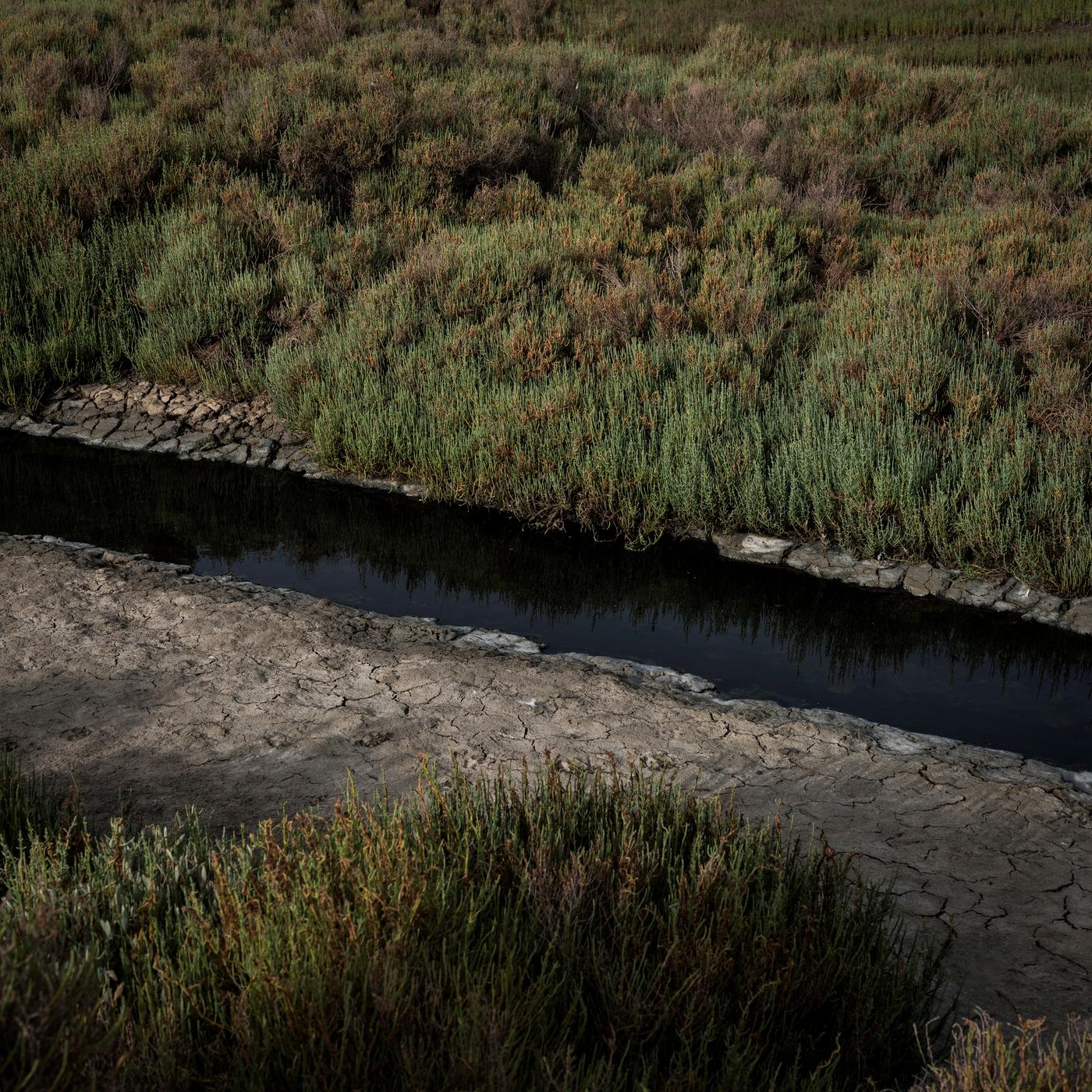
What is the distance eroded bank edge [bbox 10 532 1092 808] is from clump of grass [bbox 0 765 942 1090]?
5.73 ft

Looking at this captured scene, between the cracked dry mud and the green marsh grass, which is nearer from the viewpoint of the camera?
the cracked dry mud

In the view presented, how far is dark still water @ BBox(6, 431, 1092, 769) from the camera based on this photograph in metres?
6.37

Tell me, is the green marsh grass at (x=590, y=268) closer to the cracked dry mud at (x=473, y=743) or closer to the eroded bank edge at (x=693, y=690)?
the eroded bank edge at (x=693, y=690)

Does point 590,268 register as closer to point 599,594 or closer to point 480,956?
point 599,594

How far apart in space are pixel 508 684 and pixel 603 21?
68.7 feet

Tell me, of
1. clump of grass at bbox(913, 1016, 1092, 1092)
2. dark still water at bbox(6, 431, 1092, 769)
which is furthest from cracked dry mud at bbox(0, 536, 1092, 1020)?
clump of grass at bbox(913, 1016, 1092, 1092)

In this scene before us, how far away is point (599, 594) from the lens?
778 cm

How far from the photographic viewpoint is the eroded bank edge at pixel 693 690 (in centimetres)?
522

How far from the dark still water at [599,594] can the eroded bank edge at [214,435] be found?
6.9 inches

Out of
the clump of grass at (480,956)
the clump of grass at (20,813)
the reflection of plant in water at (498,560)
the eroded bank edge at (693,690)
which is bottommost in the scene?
the reflection of plant in water at (498,560)

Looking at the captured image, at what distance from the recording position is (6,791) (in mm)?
4020

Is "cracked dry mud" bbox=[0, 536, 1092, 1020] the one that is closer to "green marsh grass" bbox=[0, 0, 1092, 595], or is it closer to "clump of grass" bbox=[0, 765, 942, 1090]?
"clump of grass" bbox=[0, 765, 942, 1090]

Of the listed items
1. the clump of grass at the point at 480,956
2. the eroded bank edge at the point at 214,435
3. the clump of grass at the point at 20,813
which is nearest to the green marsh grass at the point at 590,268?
the eroded bank edge at the point at 214,435

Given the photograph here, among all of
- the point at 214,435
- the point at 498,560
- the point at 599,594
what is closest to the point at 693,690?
the point at 599,594
